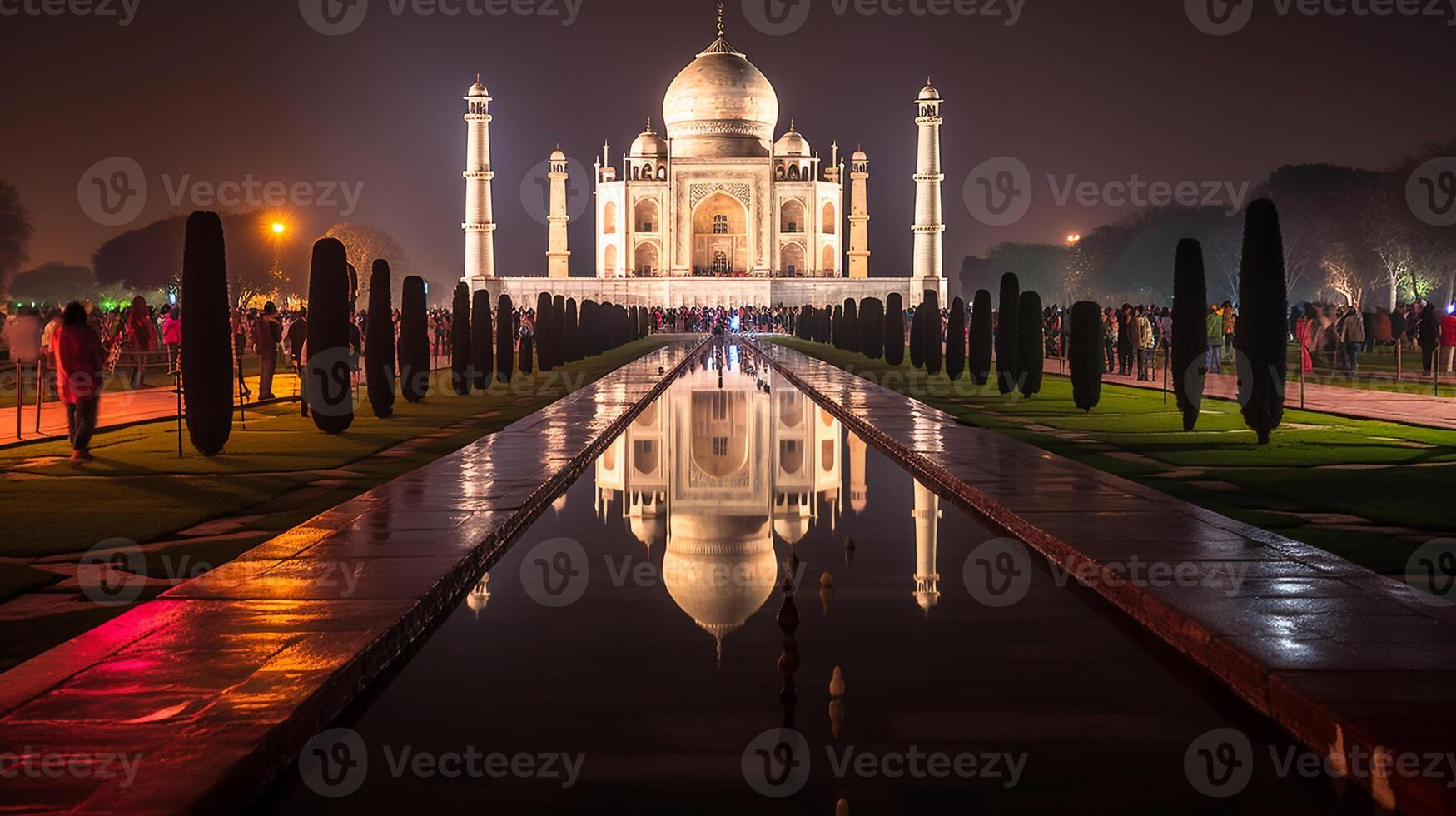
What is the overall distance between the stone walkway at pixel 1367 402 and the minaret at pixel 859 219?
4250 cm

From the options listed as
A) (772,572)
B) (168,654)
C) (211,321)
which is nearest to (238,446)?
(211,321)

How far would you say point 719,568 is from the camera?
18.0 feet

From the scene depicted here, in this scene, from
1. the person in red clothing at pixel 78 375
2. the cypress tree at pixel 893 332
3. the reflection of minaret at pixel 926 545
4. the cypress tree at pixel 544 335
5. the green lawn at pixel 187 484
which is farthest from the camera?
the cypress tree at pixel 893 332

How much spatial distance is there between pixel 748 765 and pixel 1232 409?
1123cm

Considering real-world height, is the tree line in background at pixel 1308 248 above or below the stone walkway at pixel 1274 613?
above

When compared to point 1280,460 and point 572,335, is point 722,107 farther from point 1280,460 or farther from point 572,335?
point 1280,460

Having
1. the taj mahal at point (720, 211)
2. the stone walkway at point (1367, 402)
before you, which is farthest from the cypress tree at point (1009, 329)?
the taj mahal at point (720, 211)

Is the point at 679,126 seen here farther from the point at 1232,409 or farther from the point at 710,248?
the point at 1232,409

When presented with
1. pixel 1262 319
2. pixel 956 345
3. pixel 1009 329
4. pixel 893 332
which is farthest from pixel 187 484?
pixel 893 332

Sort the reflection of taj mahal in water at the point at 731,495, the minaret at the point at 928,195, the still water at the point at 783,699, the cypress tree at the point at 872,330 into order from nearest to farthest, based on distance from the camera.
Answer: the still water at the point at 783,699
the reflection of taj mahal in water at the point at 731,495
the cypress tree at the point at 872,330
the minaret at the point at 928,195

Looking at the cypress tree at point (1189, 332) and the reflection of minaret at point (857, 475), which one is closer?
the reflection of minaret at point (857, 475)

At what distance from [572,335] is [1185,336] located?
14918 millimetres

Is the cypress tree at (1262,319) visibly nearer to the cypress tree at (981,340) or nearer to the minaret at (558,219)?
the cypress tree at (981,340)

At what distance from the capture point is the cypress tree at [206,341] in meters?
9.34
